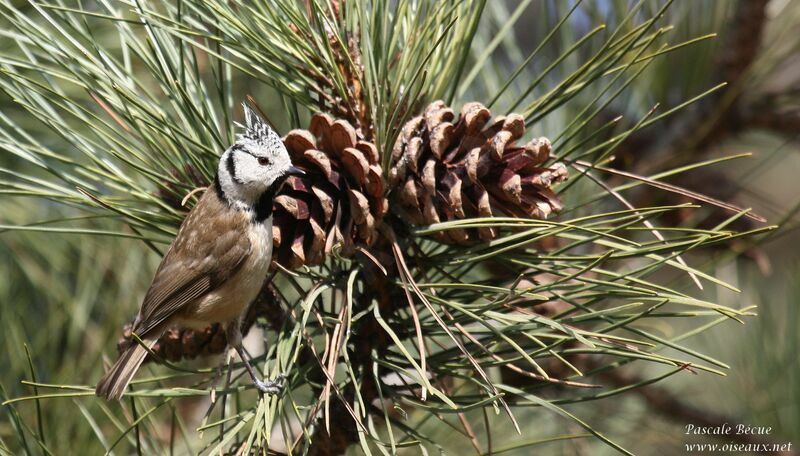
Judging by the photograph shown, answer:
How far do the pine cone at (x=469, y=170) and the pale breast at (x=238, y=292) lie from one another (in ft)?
1.28

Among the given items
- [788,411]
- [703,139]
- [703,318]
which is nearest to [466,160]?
[703,139]

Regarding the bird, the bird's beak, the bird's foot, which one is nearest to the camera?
the bird's foot

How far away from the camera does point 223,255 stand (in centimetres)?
215

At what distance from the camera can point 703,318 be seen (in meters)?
3.41

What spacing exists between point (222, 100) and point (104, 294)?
1.16 m

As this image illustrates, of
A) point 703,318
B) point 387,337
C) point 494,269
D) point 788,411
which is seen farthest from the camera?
point 703,318

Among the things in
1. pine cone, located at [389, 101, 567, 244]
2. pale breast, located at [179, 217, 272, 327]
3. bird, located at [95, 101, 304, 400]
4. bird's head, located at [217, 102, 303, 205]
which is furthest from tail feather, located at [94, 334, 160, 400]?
pine cone, located at [389, 101, 567, 244]

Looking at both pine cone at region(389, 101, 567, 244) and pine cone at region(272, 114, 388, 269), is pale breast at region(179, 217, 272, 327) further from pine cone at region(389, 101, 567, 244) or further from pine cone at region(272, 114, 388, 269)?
pine cone at region(389, 101, 567, 244)

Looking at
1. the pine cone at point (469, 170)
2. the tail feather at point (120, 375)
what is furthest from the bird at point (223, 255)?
the pine cone at point (469, 170)

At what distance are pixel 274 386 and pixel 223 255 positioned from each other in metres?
0.76

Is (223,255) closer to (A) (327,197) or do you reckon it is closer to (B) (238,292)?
(B) (238,292)

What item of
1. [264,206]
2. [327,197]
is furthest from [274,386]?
[264,206]

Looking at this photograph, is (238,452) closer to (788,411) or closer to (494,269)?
(494,269)

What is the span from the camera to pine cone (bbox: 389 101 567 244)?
59.2 inches
